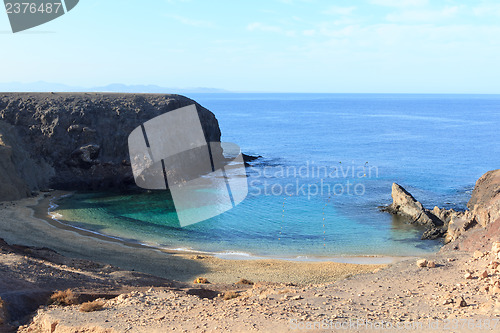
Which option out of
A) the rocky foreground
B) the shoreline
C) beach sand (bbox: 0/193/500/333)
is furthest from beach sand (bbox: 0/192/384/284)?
the rocky foreground

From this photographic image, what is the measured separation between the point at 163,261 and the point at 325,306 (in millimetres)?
15147

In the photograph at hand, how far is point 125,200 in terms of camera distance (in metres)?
43.6

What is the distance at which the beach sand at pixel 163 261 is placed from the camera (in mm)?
23719

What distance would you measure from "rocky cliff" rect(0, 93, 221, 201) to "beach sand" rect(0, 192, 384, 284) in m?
15.2

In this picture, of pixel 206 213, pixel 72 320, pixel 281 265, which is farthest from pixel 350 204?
pixel 72 320

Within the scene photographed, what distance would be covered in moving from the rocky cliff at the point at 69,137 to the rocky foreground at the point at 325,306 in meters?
32.7

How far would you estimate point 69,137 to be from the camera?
50.2 metres

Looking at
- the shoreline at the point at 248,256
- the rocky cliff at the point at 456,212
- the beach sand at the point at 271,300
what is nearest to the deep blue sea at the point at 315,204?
the shoreline at the point at 248,256

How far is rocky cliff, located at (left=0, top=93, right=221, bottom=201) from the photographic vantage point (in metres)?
48.0

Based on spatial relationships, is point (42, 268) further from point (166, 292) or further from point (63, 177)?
point (63, 177)

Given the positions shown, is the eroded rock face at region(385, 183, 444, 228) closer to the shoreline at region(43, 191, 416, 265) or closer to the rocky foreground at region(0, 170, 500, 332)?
the shoreline at region(43, 191, 416, 265)

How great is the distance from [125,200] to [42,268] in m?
25.7

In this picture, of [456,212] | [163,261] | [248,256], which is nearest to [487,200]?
[456,212]

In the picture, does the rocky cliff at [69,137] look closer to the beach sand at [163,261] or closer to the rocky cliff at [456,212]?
the beach sand at [163,261]
